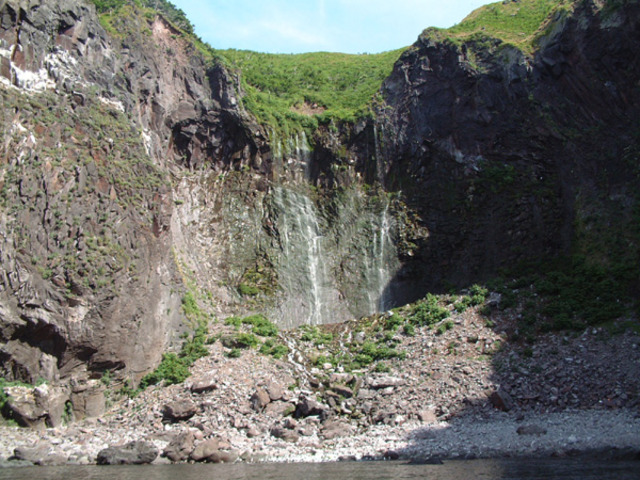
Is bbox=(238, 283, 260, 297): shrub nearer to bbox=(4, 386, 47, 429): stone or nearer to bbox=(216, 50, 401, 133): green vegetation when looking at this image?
bbox=(216, 50, 401, 133): green vegetation

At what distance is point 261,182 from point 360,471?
77.1 feet

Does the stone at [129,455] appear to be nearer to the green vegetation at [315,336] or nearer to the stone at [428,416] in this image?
the stone at [428,416]

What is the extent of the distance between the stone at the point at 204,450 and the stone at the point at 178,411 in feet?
8.18

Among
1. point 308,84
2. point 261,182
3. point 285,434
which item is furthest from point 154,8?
point 285,434

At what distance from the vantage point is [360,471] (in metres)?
15.5

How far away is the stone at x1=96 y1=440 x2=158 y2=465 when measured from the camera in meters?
18.4

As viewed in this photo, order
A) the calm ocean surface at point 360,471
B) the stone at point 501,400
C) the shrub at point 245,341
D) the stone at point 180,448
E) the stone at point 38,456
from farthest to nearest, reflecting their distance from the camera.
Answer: the shrub at point 245,341, the stone at point 501,400, the stone at point 180,448, the stone at point 38,456, the calm ocean surface at point 360,471

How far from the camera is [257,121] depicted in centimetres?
3653

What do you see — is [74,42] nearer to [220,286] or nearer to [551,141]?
[220,286]

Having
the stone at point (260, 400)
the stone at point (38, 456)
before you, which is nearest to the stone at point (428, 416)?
the stone at point (260, 400)

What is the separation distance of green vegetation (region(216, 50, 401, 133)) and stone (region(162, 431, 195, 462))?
76.9 feet

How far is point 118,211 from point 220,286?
26.5ft

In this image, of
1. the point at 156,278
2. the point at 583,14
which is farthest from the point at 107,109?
the point at 583,14

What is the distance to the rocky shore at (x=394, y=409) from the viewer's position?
18125 millimetres
